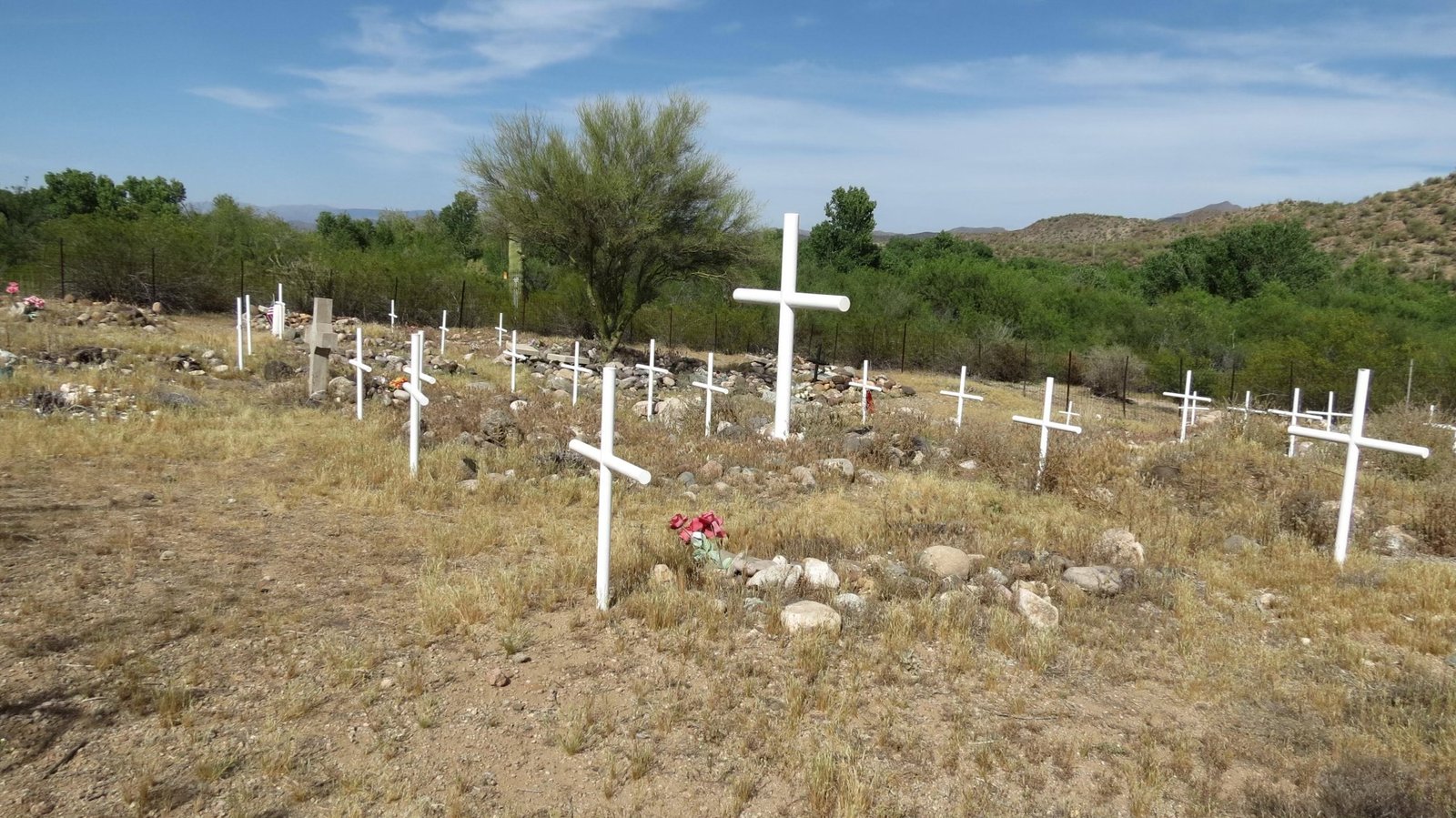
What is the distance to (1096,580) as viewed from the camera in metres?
5.73

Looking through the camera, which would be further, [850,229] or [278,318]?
[850,229]

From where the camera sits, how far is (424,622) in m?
4.78

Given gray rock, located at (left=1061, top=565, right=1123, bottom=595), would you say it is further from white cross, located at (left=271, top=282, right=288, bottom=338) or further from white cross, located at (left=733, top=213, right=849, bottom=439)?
white cross, located at (left=271, top=282, right=288, bottom=338)

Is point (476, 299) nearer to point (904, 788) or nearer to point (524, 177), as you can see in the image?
point (524, 177)

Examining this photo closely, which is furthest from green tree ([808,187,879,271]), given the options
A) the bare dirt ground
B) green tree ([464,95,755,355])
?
the bare dirt ground

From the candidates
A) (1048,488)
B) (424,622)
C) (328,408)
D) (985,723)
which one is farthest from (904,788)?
(328,408)

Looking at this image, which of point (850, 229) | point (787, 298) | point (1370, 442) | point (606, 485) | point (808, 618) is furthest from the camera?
point (850, 229)

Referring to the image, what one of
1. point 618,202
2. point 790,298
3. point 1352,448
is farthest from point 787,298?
point 618,202

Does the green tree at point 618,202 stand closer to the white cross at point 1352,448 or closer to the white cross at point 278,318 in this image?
the white cross at point 278,318

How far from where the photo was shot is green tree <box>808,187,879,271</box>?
160 feet

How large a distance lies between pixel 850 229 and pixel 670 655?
47.0 m

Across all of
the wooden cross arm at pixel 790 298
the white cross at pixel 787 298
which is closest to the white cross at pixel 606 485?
the wooden cross arm at pixel 790 298

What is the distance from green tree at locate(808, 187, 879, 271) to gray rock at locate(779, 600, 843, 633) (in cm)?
4438

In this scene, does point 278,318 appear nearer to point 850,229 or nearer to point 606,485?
point 606,485
